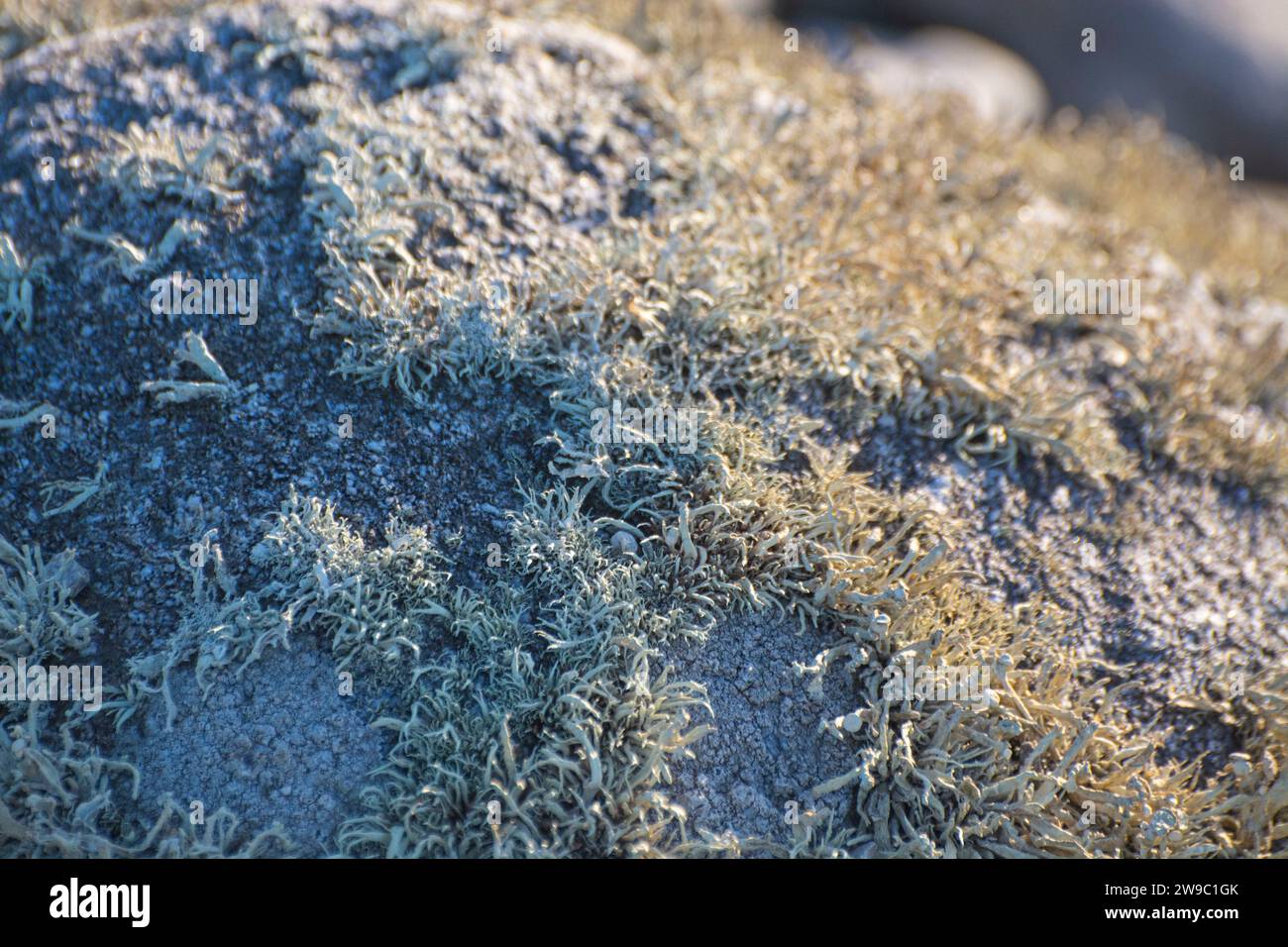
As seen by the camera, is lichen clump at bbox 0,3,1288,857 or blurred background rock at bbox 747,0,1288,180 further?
blurred background rock at bbox 747,0,1288,180

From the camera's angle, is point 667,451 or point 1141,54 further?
point 1141,54

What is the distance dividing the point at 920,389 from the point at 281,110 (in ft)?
9.49

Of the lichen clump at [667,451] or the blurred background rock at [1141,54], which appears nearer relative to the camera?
the lichen clump at [667,451]

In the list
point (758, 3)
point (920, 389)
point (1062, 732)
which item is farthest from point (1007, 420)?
point (758, 3)

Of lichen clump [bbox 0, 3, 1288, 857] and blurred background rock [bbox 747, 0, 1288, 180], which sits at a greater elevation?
blurred background rock [bbox 747, 0, 1288, 180]

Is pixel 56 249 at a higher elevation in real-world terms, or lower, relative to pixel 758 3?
lower

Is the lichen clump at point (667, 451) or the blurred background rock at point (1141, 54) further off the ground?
the blurred background rock at point (1141, 54)

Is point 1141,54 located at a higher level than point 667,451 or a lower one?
higher
